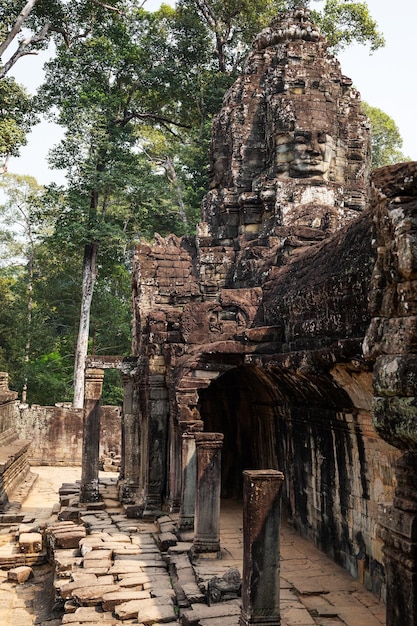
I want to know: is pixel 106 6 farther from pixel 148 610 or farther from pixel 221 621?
pixel 221 621

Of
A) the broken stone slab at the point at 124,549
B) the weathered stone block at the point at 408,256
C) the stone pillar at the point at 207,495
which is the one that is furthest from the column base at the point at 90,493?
the weathered stone block at the point at 408,256

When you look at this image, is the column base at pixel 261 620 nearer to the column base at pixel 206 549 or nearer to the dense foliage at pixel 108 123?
the column base at pixel 206 549

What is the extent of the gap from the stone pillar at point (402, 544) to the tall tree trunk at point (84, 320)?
22541 mm

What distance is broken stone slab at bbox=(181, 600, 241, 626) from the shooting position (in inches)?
259

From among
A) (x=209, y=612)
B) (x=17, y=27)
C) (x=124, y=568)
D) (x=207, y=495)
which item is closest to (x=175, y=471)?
(x=124, y=568)

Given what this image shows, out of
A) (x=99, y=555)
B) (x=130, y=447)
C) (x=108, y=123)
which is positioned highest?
(x=108, y=123)

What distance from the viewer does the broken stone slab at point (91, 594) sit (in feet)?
25.8

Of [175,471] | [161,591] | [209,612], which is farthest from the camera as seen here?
[175,471]

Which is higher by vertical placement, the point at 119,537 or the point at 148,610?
the point at 119,537

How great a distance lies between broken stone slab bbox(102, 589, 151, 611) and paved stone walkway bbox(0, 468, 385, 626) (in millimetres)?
11

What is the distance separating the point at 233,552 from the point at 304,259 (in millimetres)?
4373

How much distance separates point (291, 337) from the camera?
9430 mm

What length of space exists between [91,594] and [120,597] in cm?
43

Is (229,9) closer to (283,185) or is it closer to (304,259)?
(283,185)
